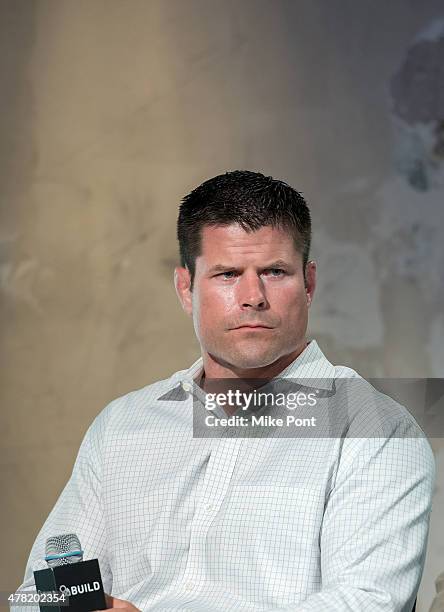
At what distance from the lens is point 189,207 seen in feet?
6.91

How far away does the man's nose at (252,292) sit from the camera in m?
1.91

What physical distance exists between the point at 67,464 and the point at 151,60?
133cm

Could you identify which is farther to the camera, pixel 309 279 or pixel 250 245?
Result: pixel 309 279

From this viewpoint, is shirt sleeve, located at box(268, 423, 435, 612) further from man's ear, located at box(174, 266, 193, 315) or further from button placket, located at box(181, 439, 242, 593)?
man's ear, located at box(174, 266, 193, 315)

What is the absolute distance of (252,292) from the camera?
192cm

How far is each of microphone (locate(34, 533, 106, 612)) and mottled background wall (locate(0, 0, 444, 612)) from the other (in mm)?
1559

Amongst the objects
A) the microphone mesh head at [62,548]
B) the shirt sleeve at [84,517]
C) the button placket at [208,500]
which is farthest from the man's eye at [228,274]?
the microphone mesh head at [62,548]

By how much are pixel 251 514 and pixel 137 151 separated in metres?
1.57

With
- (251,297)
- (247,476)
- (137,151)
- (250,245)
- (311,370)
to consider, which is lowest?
(247,476)

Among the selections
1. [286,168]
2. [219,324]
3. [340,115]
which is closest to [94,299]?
[286,168]

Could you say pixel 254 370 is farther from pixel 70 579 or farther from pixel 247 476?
pixel 70 579

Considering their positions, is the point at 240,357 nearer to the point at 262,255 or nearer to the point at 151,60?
the point at 262,255

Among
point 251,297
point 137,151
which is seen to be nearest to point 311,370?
point 251,297

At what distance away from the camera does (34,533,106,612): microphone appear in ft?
4.78
